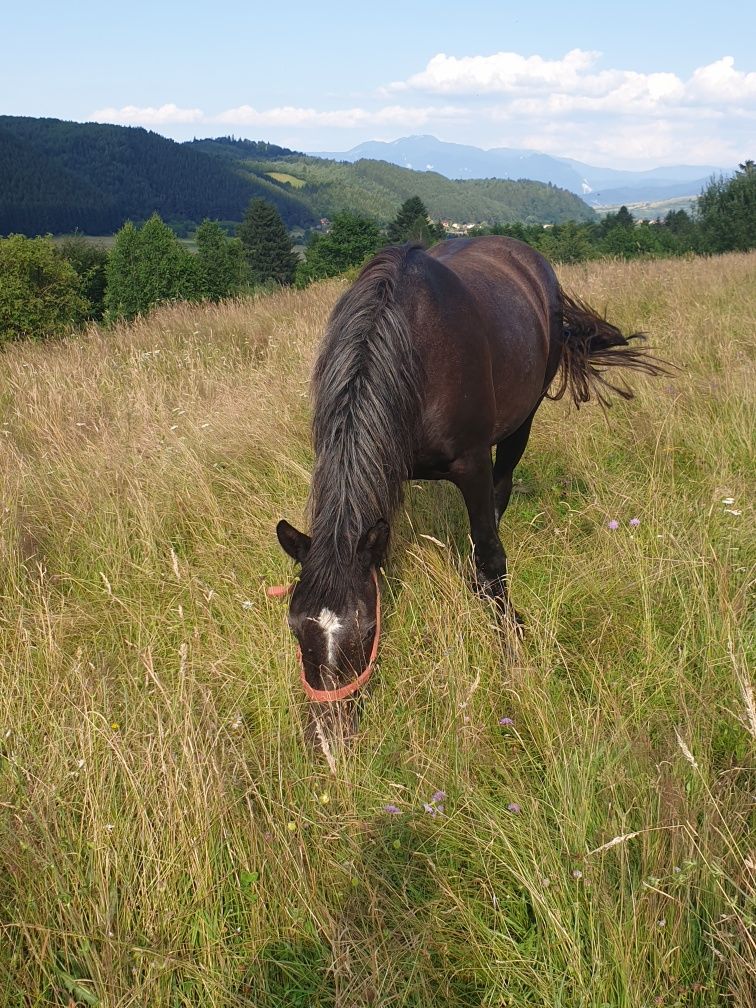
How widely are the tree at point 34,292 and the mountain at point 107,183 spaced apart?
132 metres

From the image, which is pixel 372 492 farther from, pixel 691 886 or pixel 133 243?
pixel 133 243

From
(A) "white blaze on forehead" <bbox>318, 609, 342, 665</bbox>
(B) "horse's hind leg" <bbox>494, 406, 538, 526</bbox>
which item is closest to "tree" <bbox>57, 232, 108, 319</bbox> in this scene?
(B) "horse's hind leg" <bbox>494, 406, 538, 526</bbox>

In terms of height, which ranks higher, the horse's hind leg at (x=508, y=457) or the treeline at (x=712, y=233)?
the treeline at (x=712, y=233)

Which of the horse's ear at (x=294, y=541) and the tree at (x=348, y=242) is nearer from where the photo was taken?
the horse's ear at (x=294, y=541)

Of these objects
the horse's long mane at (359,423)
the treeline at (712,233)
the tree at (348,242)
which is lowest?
the horse's long mane at (359,423)

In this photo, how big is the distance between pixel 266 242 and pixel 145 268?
44841 mm

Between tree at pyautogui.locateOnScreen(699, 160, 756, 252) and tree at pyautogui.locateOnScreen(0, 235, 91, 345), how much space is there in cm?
3876

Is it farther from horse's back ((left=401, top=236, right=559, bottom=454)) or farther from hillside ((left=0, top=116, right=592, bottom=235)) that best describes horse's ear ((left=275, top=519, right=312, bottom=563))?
hillside ((left=0, top=116, right=592, bottom=235))

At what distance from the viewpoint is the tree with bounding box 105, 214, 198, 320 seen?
15516mm

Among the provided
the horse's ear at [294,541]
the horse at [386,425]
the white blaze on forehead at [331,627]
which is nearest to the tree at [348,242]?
the horse at [386,425]

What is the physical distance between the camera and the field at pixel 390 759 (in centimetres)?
152

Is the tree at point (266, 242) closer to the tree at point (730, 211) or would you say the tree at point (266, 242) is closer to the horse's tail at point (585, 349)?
the tree at point (730, 211)

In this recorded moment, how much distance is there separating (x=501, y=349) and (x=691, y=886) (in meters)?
2.53

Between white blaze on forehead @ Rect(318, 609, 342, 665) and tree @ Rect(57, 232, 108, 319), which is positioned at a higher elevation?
tree @ Rect(57, 232, 108, 319)
